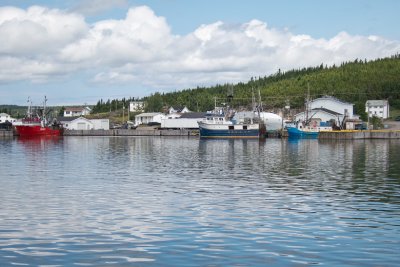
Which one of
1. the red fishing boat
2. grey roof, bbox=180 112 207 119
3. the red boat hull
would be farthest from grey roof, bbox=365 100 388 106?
the red boat hull

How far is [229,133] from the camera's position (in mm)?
137000

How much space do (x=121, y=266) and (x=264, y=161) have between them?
44511 millimetres

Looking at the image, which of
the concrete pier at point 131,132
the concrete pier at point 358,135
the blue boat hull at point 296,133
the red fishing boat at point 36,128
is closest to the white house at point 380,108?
the concrete pier at point 358,135

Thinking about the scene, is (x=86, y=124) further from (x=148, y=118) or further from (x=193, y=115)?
(x=193, y=115)

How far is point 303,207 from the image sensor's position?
28891 millimetres

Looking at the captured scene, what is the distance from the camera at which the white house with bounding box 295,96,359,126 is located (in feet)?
488

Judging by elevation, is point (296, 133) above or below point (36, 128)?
below

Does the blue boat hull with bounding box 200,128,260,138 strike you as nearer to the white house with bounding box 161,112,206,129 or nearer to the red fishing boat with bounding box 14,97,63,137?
the white house with bounding box 161,112,206,129

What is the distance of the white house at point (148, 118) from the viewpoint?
19375 centimetres

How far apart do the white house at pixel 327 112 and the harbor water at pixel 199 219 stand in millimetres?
103772

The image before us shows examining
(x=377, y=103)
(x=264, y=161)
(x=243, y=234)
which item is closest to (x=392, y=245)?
(x=243, y=234)

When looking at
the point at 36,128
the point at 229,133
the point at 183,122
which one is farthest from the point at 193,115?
the point at 36,128

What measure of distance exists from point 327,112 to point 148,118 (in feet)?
221

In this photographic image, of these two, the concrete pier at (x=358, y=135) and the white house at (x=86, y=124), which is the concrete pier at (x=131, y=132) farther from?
the concrete pier at (x=358, y=135)
